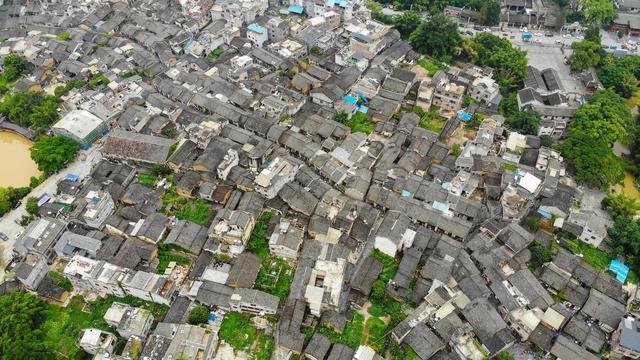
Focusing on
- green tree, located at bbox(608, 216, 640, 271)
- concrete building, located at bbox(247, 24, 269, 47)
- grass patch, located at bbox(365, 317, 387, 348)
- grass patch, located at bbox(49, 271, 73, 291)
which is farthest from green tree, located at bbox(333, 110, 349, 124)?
grass patch, located at bbox(49, 271, 73, 291)

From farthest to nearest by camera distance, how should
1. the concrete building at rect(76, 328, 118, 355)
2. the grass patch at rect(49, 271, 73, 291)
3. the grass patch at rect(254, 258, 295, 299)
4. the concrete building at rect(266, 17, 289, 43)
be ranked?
1. the concrete building at rect(266, 17, 289, 43)
2. the grass patch at rect(49, 271, 73, 291)
3. the grass patch at rect(254, 258, 295, 299)
4. the concrete building at rect(76, 328, 118, 355)

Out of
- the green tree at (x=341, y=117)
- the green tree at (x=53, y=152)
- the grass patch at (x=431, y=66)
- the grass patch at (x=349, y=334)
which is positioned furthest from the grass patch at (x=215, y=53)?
the grass patch at (x=349, y=334)

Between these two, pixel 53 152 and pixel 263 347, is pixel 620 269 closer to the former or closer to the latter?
pixel 263 347

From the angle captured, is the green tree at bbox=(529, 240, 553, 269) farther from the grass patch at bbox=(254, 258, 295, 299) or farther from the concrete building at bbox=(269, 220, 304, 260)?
the grass patch at bbox=(254, 258, 295, 299)

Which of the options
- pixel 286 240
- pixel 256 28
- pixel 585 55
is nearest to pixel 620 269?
pixel 286 240

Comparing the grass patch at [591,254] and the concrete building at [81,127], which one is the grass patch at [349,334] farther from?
the concrete building at [81,127]

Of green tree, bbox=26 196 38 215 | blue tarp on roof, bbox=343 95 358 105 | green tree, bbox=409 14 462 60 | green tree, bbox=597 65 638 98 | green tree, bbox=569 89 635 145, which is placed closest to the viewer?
green tree, bbox=26 196 38 215

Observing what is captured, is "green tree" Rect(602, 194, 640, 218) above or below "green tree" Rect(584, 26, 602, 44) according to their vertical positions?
below
